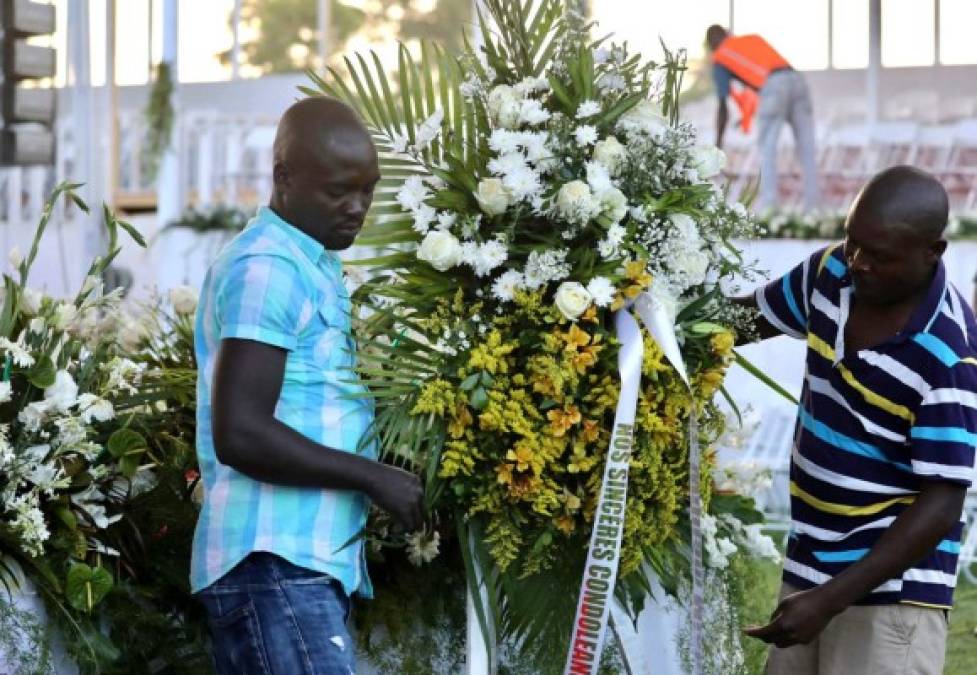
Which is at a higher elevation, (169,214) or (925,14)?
(925,14)

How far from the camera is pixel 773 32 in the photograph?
658 cm

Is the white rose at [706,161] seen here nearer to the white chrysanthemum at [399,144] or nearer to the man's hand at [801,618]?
the white chrysanthemum at [399,144]

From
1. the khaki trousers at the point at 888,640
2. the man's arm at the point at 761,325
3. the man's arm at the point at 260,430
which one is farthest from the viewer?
the man's arm at the point at 761,325

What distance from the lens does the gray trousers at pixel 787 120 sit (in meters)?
6.49

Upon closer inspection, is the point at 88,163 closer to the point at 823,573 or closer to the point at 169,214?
the point at 169,214

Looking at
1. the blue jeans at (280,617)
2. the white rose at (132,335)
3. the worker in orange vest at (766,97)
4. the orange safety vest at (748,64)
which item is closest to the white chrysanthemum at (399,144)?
the white rose at (132,335)

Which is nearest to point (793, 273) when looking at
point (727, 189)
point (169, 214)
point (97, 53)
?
point (727, 189)

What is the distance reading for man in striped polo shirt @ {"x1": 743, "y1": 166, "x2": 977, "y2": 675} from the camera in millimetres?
2309

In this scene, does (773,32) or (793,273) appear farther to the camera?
(773,32)

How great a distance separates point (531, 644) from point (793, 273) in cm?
86

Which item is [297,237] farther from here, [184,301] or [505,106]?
[184,301]

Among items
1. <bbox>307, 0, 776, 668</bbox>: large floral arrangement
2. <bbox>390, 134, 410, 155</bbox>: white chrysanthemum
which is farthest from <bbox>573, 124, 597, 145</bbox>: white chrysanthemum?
<bbox>390, 134, 410, 155</bbox>: white chrysanthemum

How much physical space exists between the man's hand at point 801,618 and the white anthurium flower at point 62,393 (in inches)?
52.5

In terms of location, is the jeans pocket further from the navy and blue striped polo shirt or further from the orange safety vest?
the orange safety vest
